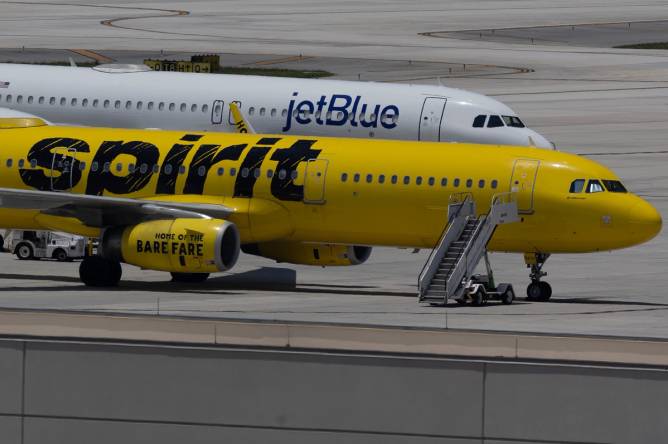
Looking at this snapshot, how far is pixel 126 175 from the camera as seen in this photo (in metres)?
51.4

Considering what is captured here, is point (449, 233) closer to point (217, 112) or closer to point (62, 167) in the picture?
point (62, 167)

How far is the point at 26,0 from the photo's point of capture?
180m

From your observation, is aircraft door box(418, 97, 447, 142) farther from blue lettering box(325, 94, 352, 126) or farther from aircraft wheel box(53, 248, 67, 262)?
aircraft wheel box(53, 248, 67, 262)

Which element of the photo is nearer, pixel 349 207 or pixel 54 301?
pixel 54 301

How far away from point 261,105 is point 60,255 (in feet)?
45.9

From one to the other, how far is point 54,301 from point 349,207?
8.93m

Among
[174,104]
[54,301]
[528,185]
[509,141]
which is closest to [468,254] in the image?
[528,185]

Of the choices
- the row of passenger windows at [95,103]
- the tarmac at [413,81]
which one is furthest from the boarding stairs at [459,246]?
the row of passenger windows at [95,103]

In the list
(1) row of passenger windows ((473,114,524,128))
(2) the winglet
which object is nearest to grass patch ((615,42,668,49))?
(1) row of passenger windows ((473,114,524,128))

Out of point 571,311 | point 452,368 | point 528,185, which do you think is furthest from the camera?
point 528,185

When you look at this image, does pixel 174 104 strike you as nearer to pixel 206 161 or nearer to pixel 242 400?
pixel 206 161

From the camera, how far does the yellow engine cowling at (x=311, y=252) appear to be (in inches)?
2008

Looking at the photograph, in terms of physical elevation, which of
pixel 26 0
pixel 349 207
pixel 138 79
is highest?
pixel 26 0

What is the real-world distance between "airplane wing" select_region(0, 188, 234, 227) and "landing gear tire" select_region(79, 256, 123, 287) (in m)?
1.25
